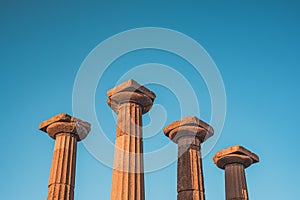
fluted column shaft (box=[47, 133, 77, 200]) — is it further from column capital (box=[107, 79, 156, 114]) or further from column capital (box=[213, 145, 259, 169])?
column capital (box=[213, 145, 259, 169])

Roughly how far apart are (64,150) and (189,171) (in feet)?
28.0

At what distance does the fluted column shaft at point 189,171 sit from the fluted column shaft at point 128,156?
6.10 metres

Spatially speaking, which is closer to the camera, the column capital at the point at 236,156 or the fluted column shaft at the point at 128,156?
the fluted column shaft at the point at 128,156

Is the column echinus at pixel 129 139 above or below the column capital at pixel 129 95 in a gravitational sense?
below

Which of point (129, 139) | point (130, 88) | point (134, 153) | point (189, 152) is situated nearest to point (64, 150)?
point (129, 139)

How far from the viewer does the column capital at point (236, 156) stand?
109 ft

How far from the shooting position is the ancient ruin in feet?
73.4

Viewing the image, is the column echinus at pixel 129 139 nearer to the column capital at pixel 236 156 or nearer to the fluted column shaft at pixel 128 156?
the fluted column shaft at pixel 128 156

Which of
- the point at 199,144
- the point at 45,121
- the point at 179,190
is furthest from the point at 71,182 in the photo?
the point at 199,144

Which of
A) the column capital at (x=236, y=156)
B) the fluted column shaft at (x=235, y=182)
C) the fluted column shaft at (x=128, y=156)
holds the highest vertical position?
the column capital at (x=236, y=156)

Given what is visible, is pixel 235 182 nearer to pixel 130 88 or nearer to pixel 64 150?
pixel 64 150

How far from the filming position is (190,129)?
1164 inches

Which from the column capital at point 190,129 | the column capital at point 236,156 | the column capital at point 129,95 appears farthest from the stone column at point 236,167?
the column capital at point 129,95

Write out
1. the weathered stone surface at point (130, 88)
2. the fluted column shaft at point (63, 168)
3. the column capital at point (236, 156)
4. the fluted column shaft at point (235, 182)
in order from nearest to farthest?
the weathered stone surface at point (130, 88)
the fluted column shaft at point (63, 168)
the fluted column shaft at point (235, 182)
the column capital at point (236, 156)
